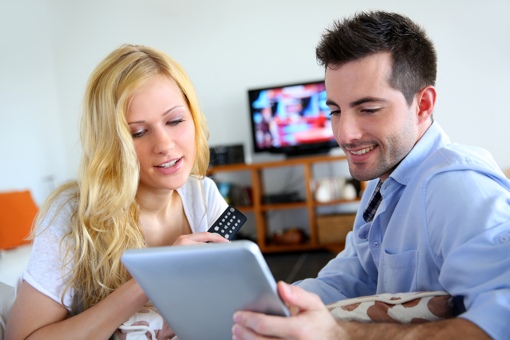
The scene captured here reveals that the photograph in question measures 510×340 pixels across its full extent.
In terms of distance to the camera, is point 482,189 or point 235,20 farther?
point 235,20

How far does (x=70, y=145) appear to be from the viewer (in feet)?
20.1

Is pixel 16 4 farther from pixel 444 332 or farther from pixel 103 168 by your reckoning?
pixel 444 332

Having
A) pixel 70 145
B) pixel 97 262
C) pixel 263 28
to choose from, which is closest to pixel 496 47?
pixel 263 28

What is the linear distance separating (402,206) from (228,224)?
1.73ft

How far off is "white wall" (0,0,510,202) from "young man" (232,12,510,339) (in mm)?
3966

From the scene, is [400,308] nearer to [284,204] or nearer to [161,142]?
[161,142]

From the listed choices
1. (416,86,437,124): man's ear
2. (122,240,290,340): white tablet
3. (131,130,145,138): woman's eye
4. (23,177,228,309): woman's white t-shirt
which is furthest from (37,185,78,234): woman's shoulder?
(416,86,437,124): man's ear

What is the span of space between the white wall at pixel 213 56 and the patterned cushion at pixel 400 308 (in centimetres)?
444

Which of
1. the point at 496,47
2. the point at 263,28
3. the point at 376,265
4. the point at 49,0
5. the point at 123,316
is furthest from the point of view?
the point at 49,0

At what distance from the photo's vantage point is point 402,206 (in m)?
1.26

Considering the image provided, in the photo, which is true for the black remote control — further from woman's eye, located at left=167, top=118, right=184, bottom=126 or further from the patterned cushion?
the patterned cushion

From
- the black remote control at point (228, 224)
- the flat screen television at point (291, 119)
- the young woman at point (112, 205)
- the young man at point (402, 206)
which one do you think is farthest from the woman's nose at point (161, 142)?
the flat screen television at point (291, 119)

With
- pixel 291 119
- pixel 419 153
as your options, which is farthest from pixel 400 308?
pixel 291 119

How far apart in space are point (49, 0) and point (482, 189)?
591 centimetres
